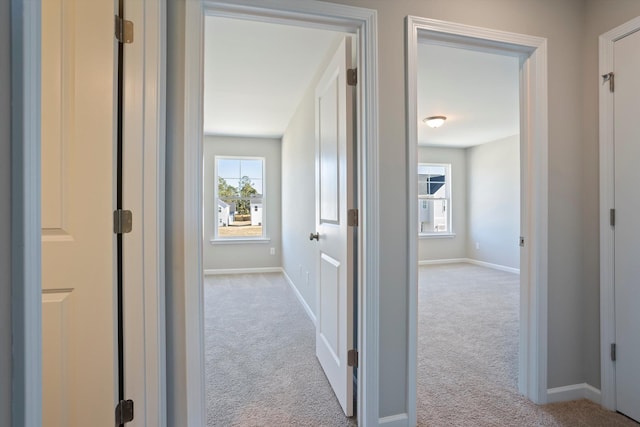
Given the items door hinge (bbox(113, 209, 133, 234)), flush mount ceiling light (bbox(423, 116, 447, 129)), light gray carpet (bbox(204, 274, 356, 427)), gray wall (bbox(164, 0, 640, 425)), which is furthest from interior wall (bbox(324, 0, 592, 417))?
flush mount ceiling light (bbox(423, 116, 447, 129))

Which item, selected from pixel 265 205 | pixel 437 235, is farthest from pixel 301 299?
pixel 437 235

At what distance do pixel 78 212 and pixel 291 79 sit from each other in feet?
7.84

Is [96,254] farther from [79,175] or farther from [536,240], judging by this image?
A: [536,240]

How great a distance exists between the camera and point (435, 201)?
6.53 meters

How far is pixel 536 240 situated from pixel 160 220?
76.2 inches

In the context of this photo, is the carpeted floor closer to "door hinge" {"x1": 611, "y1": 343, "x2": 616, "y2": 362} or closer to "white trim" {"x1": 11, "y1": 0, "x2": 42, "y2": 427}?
"door hinge" {"x1": 611, "y1": 343, "x2": 616, "y2": 362}

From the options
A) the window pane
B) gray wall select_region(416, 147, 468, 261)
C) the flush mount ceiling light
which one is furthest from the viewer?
the window pane

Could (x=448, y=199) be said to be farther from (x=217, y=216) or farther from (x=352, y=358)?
(x=352, y=358)

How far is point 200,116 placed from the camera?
1.35 m

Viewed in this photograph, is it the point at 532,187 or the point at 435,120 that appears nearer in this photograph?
the point at 532,187

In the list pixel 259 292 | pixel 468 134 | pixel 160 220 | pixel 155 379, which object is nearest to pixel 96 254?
pixel 160 220

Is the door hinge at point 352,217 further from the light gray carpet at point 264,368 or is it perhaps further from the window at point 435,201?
the window at point 435,201

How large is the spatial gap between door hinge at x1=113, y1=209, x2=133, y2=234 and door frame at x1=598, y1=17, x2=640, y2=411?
7.89 ft

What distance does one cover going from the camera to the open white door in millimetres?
1610
